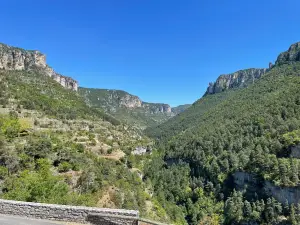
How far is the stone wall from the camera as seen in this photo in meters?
11.0

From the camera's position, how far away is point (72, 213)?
11273mm

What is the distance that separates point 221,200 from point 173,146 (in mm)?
40791

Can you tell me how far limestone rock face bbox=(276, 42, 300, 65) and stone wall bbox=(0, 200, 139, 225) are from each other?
143 metres

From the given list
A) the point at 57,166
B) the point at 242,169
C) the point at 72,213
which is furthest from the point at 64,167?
the point at 242,169

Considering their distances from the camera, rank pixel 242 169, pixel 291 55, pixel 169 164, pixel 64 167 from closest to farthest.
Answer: pixel 64 167, pixel 242 169, pixel 169 164, pixel 291 55

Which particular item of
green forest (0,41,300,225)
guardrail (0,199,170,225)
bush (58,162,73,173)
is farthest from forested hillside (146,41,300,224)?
guardrail (0,199,170,225)

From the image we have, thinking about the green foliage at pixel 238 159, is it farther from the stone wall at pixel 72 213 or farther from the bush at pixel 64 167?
the stone wall at pixel 72 213

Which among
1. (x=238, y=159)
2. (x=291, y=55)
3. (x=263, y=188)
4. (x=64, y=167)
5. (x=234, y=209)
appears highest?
(x=291, y=55)

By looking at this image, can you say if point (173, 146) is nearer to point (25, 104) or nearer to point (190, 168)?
point (190, 168)

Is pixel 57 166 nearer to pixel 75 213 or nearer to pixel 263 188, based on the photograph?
pixel 75 213

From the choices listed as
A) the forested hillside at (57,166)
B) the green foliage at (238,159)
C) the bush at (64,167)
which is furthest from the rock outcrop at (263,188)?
the bush at (64,167)

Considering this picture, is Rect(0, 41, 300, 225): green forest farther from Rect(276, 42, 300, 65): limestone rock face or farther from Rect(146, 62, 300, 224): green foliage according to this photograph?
Rect(276, 42, 300, 65): limestone rock face

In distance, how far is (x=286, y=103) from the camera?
259 ft

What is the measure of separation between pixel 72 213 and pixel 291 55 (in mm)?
150915
